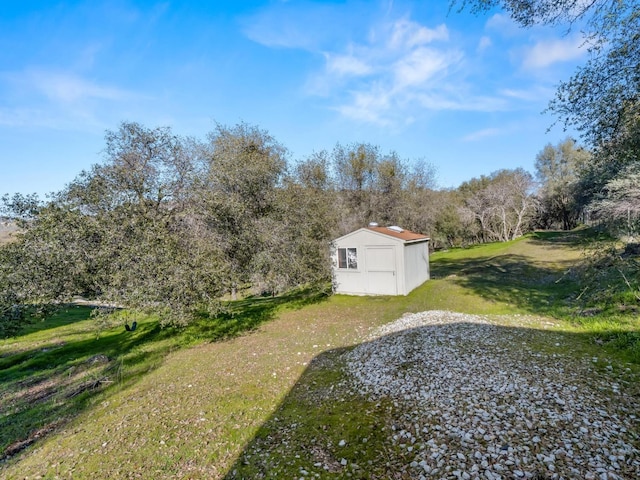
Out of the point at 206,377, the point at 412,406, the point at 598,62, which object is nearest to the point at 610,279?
the point at 598,62

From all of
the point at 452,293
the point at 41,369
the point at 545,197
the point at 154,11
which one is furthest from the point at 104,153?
the point at 545,197

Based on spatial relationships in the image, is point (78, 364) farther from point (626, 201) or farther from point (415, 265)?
point (626, 201)

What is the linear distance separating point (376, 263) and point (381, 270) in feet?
1.53

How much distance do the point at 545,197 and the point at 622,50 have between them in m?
A: 43.1

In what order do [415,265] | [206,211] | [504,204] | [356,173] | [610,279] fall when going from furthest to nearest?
[504,204]
[356,173]
[415,265]
[206,211]
[610,279]

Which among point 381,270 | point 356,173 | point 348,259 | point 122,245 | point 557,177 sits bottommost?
point 381,270

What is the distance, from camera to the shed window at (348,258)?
17062mm

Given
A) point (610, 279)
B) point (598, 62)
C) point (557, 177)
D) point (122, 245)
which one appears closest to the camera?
point (598, 62)

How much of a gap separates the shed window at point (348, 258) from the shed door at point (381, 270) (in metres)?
0.77

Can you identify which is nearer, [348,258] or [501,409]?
[501,409]

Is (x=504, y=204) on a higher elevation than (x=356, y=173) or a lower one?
lower

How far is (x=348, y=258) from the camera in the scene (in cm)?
1725

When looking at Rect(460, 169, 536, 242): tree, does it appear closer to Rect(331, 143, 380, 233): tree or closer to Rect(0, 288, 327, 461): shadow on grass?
Rect(331, 143, 380, 233): tree

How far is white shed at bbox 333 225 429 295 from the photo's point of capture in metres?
15.8
